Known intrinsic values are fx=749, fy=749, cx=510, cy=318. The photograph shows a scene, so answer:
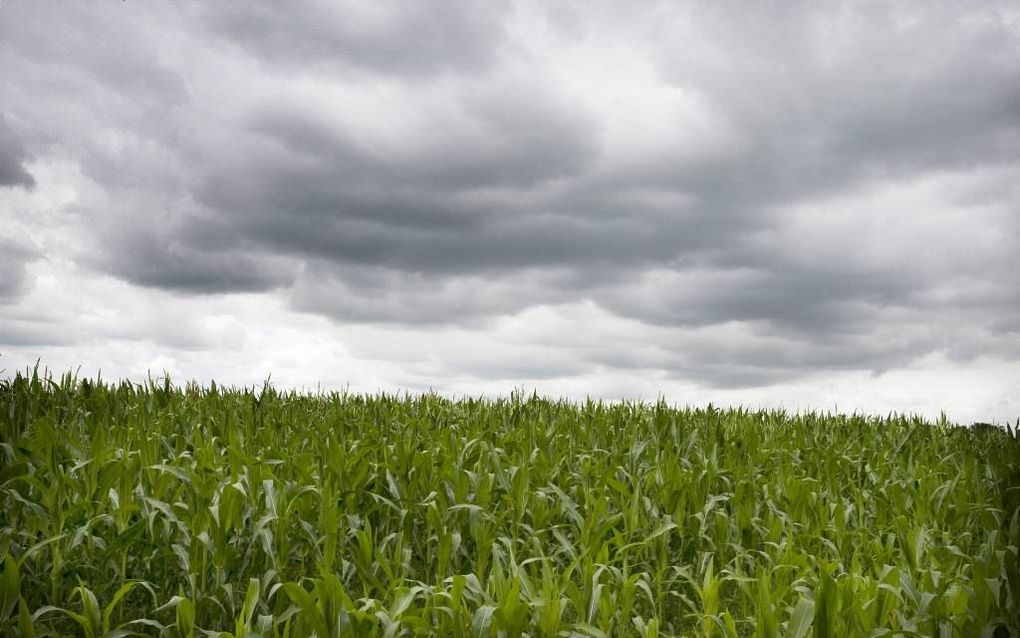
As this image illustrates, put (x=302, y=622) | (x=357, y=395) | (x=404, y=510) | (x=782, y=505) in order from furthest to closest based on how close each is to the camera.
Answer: (x=357, y=395), (x=782, y=505), (x=404, y=510), (x=302, y=622)

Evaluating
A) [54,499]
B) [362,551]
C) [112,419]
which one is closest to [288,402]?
[112,419]

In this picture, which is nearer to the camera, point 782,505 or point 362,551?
point 362,551

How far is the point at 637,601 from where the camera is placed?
544 centimetres

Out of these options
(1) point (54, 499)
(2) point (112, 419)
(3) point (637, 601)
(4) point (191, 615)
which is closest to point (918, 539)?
(3) point (637, 601)

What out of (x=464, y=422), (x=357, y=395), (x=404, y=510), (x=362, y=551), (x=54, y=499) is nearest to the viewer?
(x=362, y=551)

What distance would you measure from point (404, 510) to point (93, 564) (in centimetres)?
206

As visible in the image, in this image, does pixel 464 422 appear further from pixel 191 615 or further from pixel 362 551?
pixel 191 615

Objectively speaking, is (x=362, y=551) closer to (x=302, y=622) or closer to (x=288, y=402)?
(x=302, y=622)

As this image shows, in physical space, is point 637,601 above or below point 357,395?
below

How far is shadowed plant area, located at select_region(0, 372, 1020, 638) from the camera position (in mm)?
4016

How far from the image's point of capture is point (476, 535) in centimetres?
529

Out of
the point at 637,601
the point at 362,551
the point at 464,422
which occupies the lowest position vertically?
the point at 637,601

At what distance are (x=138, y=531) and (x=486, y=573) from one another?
7.73 feet

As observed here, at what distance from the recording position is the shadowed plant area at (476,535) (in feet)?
13.2
